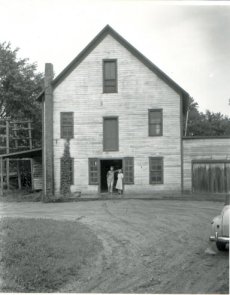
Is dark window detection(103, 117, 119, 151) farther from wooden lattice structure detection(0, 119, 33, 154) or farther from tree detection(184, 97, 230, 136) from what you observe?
tree detection(184, 97, 230, 136)

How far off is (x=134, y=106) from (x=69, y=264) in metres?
17.9

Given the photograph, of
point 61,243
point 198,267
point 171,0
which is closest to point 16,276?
point 61,243

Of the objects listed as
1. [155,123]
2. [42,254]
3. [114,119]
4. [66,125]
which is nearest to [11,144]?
[66,125]

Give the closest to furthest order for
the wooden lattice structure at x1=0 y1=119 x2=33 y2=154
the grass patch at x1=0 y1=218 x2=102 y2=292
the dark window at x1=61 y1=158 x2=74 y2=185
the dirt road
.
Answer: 1. the dirt road
2. the grass patch at x1=0 y1=218 x2=102 y2=292
3. the dark window at x1=61 y1=158 x2=74 y2=185
4. the wooden lattice structure at x1=0 y1=119 x2=33 y2=154

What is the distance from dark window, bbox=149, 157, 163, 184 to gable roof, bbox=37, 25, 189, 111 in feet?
14.4

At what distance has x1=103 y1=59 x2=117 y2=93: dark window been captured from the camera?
26.0m

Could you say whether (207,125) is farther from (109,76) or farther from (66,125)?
(66,125)

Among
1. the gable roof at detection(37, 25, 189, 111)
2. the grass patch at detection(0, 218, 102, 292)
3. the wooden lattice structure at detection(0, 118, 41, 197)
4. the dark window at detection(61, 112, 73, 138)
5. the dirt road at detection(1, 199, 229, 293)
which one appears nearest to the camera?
the dirt road at detection(1, 199, 229, 293)

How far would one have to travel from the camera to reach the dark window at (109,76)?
26.0 metres

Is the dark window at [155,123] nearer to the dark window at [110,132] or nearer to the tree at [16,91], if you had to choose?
the dark window at [110,132]

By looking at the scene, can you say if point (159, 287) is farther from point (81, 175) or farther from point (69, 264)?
point (81, 175)

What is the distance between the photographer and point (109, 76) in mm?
26062

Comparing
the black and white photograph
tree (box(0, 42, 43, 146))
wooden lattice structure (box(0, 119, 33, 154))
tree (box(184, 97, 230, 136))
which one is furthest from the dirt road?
tree (box(184, 97, 230, 136))

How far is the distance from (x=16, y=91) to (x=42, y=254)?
37653 millimetres
